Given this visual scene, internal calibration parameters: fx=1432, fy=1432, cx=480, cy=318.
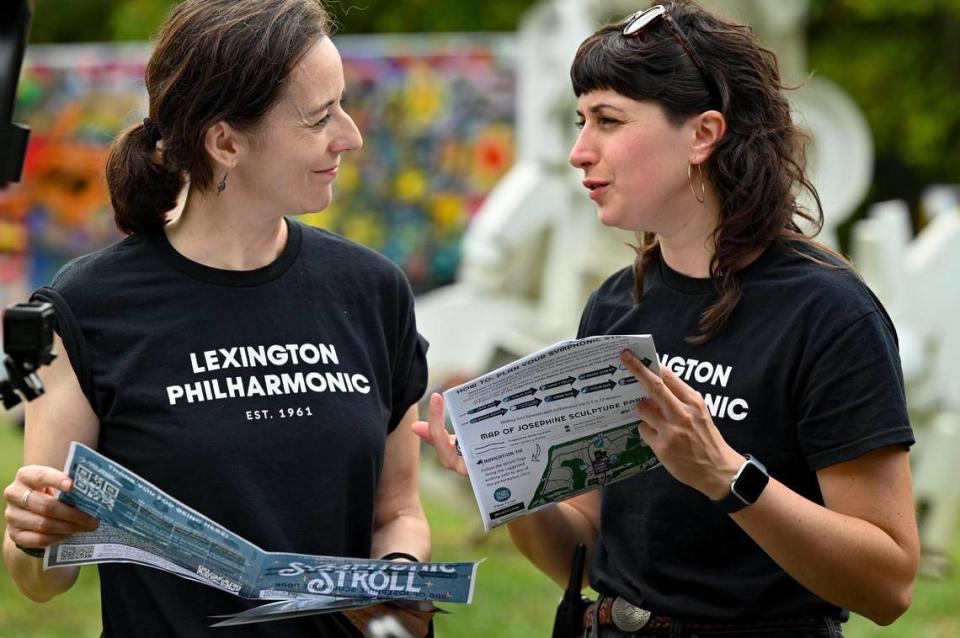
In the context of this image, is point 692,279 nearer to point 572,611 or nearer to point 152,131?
point 572,611

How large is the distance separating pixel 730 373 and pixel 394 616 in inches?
31.4

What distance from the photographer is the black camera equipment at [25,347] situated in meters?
2.29

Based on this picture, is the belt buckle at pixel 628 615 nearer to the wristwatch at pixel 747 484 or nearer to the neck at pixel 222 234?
the wristwatch at pixel 747 484

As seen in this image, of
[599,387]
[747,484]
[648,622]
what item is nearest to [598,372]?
[599,387]

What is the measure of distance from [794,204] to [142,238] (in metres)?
1.33

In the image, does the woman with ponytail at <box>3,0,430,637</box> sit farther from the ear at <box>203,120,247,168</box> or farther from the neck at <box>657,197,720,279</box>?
the neck at <box>657,197,720,279</box>

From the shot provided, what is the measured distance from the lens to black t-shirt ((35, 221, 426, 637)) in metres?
2.70

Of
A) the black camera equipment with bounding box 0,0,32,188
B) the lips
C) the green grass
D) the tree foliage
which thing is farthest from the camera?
the tree foliage

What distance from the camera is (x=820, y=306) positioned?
107 inches

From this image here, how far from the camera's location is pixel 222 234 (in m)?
2.86

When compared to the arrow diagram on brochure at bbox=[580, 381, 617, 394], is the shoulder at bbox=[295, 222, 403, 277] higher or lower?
higher

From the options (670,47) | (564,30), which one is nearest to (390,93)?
(564,30)

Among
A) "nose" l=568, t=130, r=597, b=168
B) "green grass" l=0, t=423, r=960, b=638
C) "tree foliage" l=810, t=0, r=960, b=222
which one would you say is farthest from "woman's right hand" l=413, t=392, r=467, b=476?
"tree foliage" l=810, t=0, r=960, b=222

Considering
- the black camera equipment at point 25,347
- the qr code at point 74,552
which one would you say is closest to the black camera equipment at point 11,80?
the black camera equipment at point 25,347
